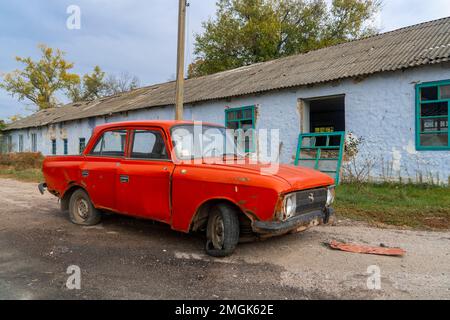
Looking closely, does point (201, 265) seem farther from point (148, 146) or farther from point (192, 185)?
point (148, 146)

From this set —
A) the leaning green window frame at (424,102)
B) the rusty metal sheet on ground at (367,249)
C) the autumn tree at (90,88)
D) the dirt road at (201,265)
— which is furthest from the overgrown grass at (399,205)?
the autumn tree at (90,88)

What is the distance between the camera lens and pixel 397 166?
898 cm

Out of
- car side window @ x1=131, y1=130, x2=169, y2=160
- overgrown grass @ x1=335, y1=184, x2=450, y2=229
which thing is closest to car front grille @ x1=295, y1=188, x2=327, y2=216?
car side window @ x1=131, y1=130, x2=169, y2=160

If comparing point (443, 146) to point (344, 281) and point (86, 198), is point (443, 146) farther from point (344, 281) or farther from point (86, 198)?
point (86, 198)

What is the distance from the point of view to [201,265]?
12.3ft

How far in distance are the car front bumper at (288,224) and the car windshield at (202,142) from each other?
1.34 m

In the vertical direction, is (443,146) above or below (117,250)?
above

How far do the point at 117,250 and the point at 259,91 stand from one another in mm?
8639

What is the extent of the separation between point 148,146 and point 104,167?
0.85 m

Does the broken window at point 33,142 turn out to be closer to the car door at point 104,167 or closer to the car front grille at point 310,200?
the car door at point 104,167

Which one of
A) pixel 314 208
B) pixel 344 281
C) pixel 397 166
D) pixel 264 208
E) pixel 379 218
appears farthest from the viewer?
pixel 397 166

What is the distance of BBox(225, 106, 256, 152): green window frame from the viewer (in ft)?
40.9

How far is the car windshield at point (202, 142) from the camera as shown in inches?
176
